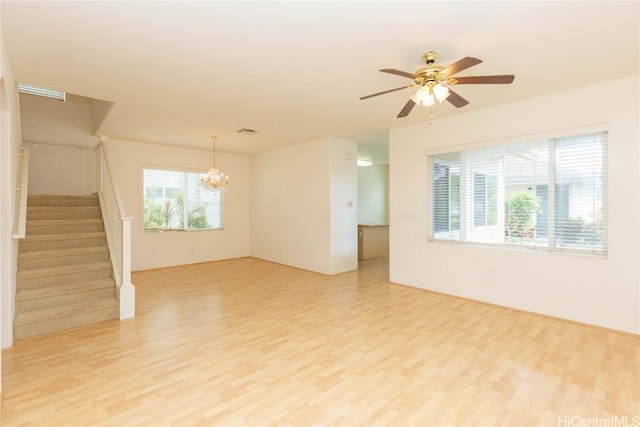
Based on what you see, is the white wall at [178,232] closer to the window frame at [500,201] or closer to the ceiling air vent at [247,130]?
the ceiling air vent at [247,130]

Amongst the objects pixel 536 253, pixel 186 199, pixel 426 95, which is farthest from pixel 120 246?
pixel 536 253

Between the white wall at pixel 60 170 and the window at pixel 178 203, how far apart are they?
113 centimetres

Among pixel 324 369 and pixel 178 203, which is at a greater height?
pixel 178 203

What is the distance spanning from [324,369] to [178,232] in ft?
19.2

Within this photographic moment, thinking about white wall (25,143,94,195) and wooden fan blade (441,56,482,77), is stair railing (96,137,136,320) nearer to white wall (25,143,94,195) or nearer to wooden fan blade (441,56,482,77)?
white wall (25,143,94,195)

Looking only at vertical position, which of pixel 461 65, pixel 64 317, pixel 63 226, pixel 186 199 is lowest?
pixel 64 317

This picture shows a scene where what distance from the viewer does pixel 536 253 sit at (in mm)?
4023

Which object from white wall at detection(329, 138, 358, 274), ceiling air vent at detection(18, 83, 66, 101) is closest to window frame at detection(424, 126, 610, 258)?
white wall at detection(329, 138, 358, 274)

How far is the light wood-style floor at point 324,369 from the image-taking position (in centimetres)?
212

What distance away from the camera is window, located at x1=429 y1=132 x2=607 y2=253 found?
12.0ft

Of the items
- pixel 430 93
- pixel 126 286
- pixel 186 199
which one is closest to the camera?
pixel 430 93

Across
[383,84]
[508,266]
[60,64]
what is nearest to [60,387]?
[60,64]

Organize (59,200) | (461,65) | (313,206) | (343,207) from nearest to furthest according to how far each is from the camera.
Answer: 1. (461,65)
2. (59,200)
3. (343,207)
4. (313,206)

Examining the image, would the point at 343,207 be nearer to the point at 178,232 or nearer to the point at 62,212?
the point at 178,232
